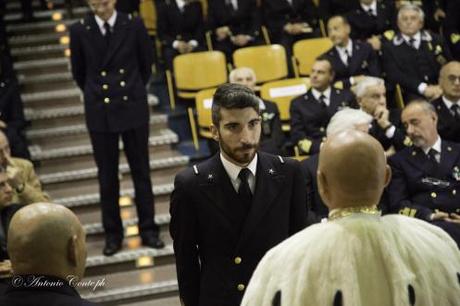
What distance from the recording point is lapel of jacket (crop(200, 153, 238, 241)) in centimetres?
285

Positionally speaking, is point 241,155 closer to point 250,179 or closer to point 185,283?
point 250,179

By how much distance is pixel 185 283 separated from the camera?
9.64 ft

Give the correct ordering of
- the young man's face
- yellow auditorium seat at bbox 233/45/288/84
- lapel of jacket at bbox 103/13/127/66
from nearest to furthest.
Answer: the young man's face < lapel of jacket at bbox 103/13/127/66 < yellow auditorium seat at bbox 233/45/288/84

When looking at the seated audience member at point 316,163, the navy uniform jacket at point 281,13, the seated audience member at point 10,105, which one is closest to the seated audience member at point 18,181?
the seated audience member at point 10,105

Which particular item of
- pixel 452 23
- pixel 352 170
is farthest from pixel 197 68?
pixel 352 170

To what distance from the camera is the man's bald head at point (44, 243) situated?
2.11 m

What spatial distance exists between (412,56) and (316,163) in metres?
2.39

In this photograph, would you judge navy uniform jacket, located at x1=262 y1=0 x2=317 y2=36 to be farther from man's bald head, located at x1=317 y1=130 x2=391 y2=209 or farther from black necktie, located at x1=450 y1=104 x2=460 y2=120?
man's bald head, located at x1=317 y1=130 x2=391 y2=209

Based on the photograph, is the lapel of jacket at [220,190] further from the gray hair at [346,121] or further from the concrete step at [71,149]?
the concrete step at [71,149]

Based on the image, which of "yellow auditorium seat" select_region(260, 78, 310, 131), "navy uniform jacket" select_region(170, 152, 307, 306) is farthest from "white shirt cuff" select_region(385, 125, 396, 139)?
"navy uniform jacket" select_region(170, 152, 307, 306)

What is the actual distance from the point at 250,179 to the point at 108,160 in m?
2.46

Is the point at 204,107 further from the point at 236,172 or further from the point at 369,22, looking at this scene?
the point at 236,172

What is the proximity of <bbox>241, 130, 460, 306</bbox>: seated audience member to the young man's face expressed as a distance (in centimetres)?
76

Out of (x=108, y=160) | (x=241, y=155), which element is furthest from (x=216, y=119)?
(x=108, y=160)
